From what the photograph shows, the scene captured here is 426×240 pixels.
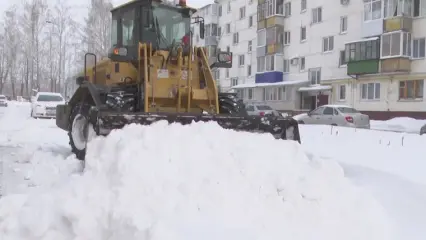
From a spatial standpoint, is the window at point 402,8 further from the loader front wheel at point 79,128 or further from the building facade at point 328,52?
the loader front wheel at point 79,128

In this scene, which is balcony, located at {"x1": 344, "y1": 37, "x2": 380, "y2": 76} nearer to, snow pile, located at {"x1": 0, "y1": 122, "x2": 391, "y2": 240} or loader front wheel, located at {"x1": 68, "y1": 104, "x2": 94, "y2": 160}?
loader front wheel, located at {"x1": 68, "y1": 104, "x2": 94, "y2": 160}

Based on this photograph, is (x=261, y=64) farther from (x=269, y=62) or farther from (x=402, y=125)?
(x=402, y=125)

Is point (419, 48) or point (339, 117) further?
point (419, 48)

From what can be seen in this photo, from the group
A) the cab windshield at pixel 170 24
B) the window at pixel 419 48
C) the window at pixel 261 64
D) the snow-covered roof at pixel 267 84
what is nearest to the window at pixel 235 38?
the snow-covered roof at pixel 267 84

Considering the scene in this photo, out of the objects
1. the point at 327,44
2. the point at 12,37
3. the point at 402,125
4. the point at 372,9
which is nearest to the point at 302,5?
the point at 327,44

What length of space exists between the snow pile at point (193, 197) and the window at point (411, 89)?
23.8m

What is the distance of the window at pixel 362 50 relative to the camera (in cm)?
2850

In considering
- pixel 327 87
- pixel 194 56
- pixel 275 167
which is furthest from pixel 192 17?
pixel 327 87

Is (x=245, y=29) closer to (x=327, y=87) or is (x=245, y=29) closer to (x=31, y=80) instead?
(x=327, y=87)

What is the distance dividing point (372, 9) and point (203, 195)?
27977mm

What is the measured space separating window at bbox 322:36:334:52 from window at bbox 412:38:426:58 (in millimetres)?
6883

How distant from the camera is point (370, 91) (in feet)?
97.3

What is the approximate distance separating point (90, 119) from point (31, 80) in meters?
53.8

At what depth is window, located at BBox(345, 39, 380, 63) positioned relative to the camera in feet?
93.5
